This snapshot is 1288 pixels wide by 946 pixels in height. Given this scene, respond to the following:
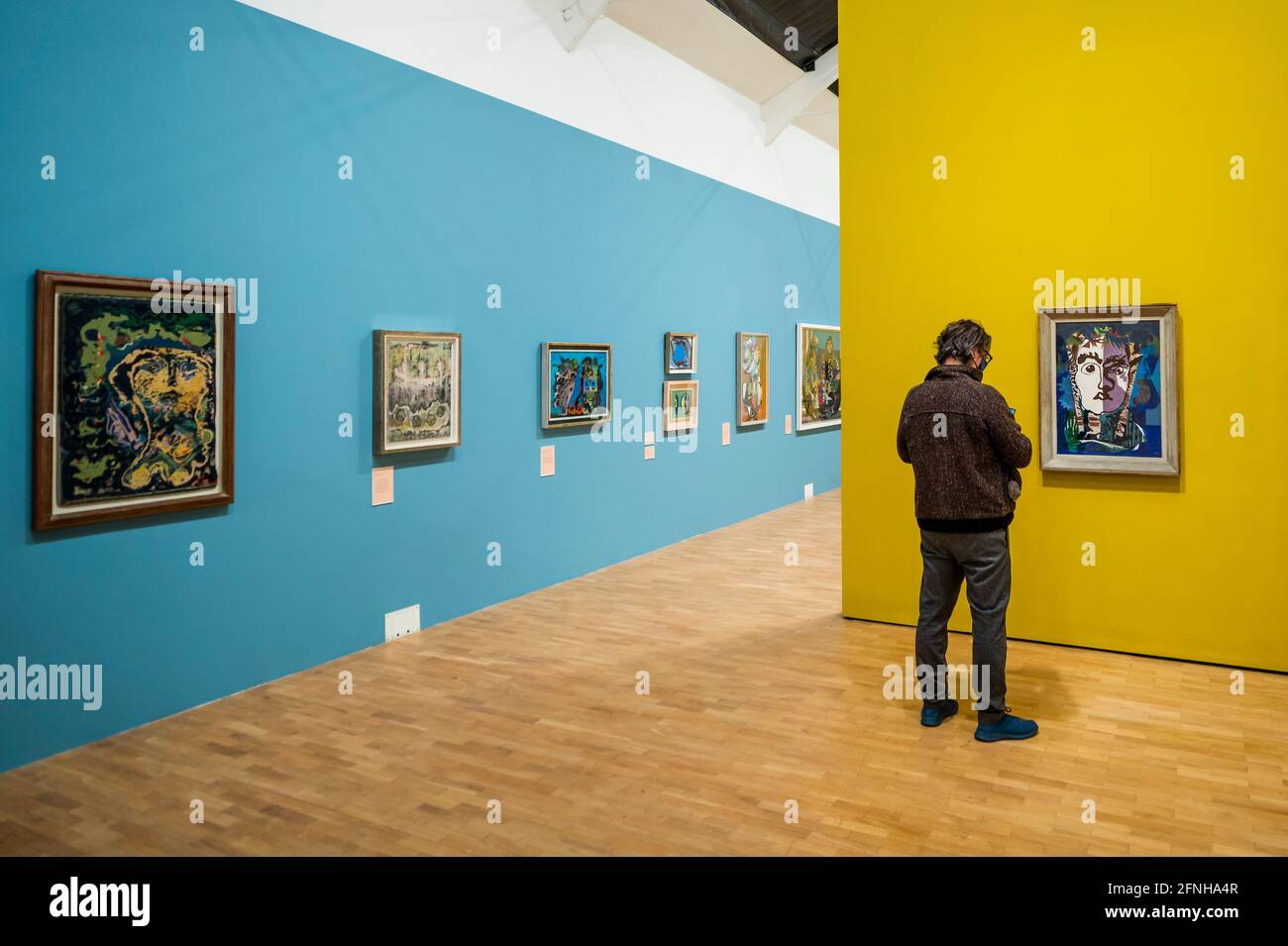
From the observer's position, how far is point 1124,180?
701 cm

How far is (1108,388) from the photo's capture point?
7.04m

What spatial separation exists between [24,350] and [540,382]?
4996mm

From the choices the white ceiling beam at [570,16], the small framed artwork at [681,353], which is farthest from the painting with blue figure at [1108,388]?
the white ceiling beam at [570,16]

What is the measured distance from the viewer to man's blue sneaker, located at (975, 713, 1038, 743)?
5.49 m

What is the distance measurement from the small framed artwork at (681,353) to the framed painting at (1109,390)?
5.41 meters

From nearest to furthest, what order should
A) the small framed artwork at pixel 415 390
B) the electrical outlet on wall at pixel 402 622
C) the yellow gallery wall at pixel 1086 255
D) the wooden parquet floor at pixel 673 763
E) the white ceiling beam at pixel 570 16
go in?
the wooden parquet floor at pixel 673 763, the yellow gallery wall at pixel 1086 255, the small framed artwork at pixel 415 390, the electrical outlet on wall at pixel 402 622, the white ceiling beam at pixel 570 16

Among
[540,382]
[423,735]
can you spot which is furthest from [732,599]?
[423,735]

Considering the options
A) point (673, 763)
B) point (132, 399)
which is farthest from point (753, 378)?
point (132, 399)

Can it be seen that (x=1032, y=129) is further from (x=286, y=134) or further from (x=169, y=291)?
(x=169, y=291)

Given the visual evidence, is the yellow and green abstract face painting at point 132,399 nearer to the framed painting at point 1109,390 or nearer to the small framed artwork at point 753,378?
the framed painting at point 1109,390

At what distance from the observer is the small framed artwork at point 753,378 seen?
13.9 metres

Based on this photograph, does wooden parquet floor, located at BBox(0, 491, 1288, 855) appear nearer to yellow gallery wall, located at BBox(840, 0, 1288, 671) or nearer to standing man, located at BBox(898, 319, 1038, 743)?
standing man, located at BBox(898, 319, 1038, 743)

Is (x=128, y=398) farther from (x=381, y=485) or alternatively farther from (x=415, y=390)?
(x=415, y=390)
